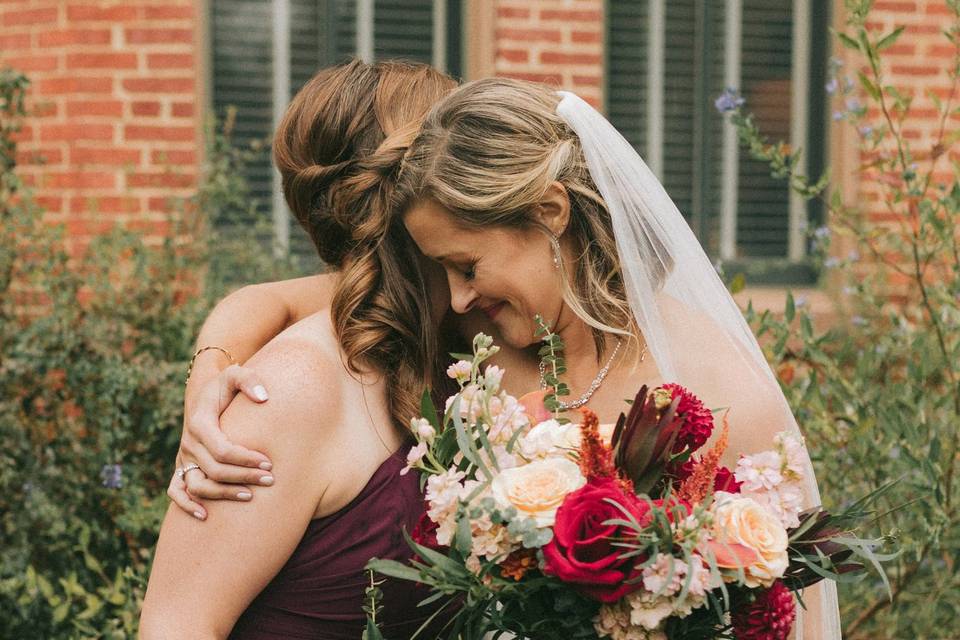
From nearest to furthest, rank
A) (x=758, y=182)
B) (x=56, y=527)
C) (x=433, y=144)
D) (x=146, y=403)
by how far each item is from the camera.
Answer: (x=433, y=144)
(x=56, y=527)
(x=146, y=403)
(x=758, y=182)

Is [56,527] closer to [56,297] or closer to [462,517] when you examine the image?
[56,297]

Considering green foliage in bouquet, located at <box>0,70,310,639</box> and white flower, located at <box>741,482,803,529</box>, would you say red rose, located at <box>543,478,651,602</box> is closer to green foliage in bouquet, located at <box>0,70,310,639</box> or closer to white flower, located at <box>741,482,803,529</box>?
white flower, located at <box>741,482,803,529</box>

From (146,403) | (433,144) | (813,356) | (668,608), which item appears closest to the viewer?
(668,608)

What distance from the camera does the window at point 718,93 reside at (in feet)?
18.6

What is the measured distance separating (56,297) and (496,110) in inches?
94.0

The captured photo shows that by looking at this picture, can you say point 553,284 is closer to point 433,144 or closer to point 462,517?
point 433,144

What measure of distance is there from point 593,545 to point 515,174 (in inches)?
37.1

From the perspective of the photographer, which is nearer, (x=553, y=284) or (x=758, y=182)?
(x=553, y=284)

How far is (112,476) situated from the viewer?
12.6ft

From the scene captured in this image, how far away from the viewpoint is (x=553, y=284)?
8.17 ft

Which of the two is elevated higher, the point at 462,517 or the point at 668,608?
the point at 462,517

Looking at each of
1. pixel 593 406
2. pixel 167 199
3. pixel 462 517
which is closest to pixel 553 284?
pixel 593 406

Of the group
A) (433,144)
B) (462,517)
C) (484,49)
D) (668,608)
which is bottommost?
(668,608)

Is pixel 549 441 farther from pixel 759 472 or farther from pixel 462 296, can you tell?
pixel 462 296
